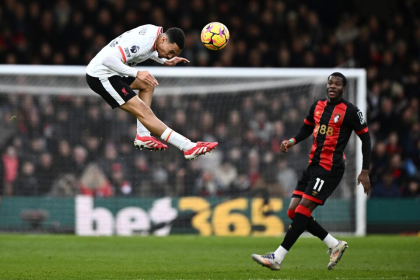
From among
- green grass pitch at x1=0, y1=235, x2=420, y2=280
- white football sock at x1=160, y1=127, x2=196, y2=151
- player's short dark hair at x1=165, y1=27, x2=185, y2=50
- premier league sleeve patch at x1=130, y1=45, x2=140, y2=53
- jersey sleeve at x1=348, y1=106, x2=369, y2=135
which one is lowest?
green grass pitch at x1=0, y1=235, x2=420, y2=280

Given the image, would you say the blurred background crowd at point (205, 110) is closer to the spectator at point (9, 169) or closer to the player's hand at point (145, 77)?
the spectator at point (9, 169)

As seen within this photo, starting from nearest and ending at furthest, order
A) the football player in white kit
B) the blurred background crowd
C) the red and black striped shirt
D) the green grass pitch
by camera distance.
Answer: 1. the green grass pitch
2. the football player in white kit
3. the red and black striped shirt
4. the blurred background crowd

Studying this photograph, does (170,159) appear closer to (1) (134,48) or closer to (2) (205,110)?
(2) (205,110)

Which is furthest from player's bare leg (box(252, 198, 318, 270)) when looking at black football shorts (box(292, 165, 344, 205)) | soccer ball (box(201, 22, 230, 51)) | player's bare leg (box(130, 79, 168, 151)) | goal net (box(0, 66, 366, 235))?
goal net (box(0, 66, 366, 235))

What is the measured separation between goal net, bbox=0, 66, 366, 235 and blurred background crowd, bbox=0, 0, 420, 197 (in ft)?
0.09

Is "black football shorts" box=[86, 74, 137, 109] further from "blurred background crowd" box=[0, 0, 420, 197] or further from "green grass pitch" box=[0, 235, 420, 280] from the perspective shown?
"blurred background crowd" box=[0, 0, 420, 197]

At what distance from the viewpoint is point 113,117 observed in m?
15.4

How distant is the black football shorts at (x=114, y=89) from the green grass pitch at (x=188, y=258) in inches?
80.4

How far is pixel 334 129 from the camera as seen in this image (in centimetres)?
910

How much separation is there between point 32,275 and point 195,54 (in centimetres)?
1028

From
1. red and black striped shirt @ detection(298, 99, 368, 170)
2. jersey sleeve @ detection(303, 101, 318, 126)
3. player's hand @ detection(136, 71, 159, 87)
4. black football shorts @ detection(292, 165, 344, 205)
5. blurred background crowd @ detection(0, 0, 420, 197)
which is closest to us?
player's hand @ detection(136, 71, 159, 87)

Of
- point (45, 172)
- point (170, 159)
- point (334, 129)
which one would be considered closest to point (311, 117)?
point (334, 129)

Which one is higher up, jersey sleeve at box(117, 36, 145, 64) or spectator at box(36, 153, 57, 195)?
jersey sleeve at box(117, 36, 145, 64)

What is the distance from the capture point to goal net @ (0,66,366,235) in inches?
575
